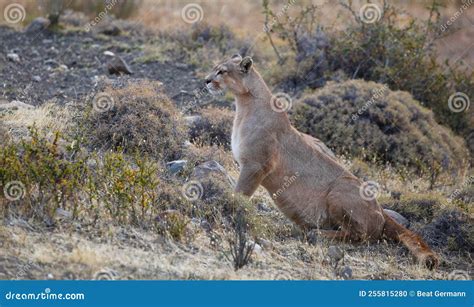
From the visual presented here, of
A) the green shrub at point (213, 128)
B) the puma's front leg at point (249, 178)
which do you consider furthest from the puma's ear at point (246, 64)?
the green shrub at point (213, 128)

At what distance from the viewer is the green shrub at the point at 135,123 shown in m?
12.1

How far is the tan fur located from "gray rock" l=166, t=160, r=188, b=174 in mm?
1091

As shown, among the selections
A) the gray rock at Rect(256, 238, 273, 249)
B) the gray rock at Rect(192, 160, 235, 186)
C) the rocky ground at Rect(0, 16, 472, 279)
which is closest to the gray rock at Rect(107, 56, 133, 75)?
the rocky ground at Rect(0, 16, 472, 279)

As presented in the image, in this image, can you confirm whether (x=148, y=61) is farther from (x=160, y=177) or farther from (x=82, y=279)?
(x=82, y=279)

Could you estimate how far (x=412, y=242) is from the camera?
10016 millimetres

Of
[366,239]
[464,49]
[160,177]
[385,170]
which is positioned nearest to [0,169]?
[160,177]

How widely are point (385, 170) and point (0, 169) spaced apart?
738cm

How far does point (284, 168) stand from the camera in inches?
416

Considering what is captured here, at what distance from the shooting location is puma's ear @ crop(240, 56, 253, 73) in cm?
1064

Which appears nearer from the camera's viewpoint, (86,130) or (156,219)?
(156,219)

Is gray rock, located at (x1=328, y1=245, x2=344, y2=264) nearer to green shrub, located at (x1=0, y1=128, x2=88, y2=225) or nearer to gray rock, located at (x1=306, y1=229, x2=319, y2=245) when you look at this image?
gray rock, located at (x1=306, y1=229, x2=319, y2=245)

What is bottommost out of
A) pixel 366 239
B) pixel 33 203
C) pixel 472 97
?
pixel 33 203

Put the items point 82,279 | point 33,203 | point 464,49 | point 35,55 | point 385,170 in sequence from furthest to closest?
point 464,49, point 35,55, point 385,170, point 33,203, point 82,279

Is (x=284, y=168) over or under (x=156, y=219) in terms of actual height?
over
